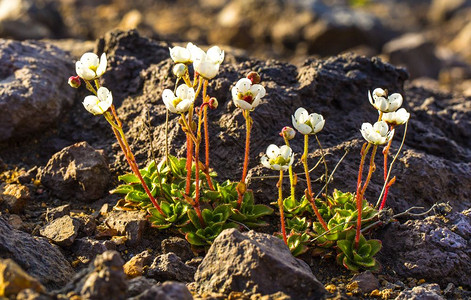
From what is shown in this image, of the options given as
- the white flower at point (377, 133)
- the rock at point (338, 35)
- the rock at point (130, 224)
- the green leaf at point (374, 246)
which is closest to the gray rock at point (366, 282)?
the green leaf at point (374, 246)

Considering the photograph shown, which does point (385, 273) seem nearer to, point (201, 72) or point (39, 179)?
point (201, 72)

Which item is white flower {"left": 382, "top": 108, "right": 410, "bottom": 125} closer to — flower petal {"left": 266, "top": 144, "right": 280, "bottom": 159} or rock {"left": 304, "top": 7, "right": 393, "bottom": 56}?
flower petal {"left": 266, "top": 144, "right": 280, "bottom": 159}

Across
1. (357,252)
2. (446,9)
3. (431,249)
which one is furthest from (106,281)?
(446,9)

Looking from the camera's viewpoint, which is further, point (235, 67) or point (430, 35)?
point (430, 35)

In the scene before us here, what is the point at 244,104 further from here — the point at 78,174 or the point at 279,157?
the point at 78,174

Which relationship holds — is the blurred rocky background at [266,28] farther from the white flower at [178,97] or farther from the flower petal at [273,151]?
the flower petal at [273,151]

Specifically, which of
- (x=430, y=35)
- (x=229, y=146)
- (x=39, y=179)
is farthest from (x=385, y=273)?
(x=430, y=35)

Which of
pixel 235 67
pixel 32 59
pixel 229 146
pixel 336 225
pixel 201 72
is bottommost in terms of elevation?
pixel 336 225
